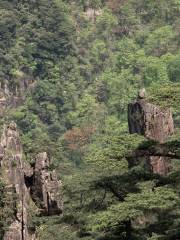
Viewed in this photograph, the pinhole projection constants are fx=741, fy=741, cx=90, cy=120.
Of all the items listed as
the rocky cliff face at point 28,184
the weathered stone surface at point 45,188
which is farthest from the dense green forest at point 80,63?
the weathered stone surface at point 45,188

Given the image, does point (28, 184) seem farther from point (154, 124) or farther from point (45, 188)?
point (154, 124)

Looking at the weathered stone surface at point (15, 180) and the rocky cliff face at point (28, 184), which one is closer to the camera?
the weathered stone surface at point (15, 180)

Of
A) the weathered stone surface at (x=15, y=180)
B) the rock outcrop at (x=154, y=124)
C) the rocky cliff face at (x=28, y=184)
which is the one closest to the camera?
the weathered stone surface at (x=15, y=180)

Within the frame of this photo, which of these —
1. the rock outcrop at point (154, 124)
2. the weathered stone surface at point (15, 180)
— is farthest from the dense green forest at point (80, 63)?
the rock outcrop at point (154, 124)

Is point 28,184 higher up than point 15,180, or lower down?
lower down

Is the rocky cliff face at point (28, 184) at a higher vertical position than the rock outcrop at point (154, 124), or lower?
lower

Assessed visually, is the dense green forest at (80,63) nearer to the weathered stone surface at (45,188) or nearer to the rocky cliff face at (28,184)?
the rocky cliff face at (28,184)

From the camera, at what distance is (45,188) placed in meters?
29.0

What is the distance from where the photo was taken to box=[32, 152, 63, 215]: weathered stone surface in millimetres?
29094

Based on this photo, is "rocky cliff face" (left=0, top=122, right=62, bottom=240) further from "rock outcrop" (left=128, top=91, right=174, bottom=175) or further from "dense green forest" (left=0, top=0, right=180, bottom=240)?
"dense green forest" (left=0, top=0, right=180, bottom=240)

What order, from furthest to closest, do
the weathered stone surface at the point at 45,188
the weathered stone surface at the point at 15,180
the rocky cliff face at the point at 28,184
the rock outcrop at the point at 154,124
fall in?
the weathered stone surface at the point at 45,188
the rock outcrop at the point at 154,124
the rocky cliff face at the point at 28,184
the weathered stone surface at the point at 15,180

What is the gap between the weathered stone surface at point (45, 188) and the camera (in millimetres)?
29094

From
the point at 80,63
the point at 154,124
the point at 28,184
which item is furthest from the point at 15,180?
the point at 80,63

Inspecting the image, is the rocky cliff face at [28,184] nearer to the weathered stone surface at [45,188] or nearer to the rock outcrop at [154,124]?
the weathered stone surface at [45,188]
